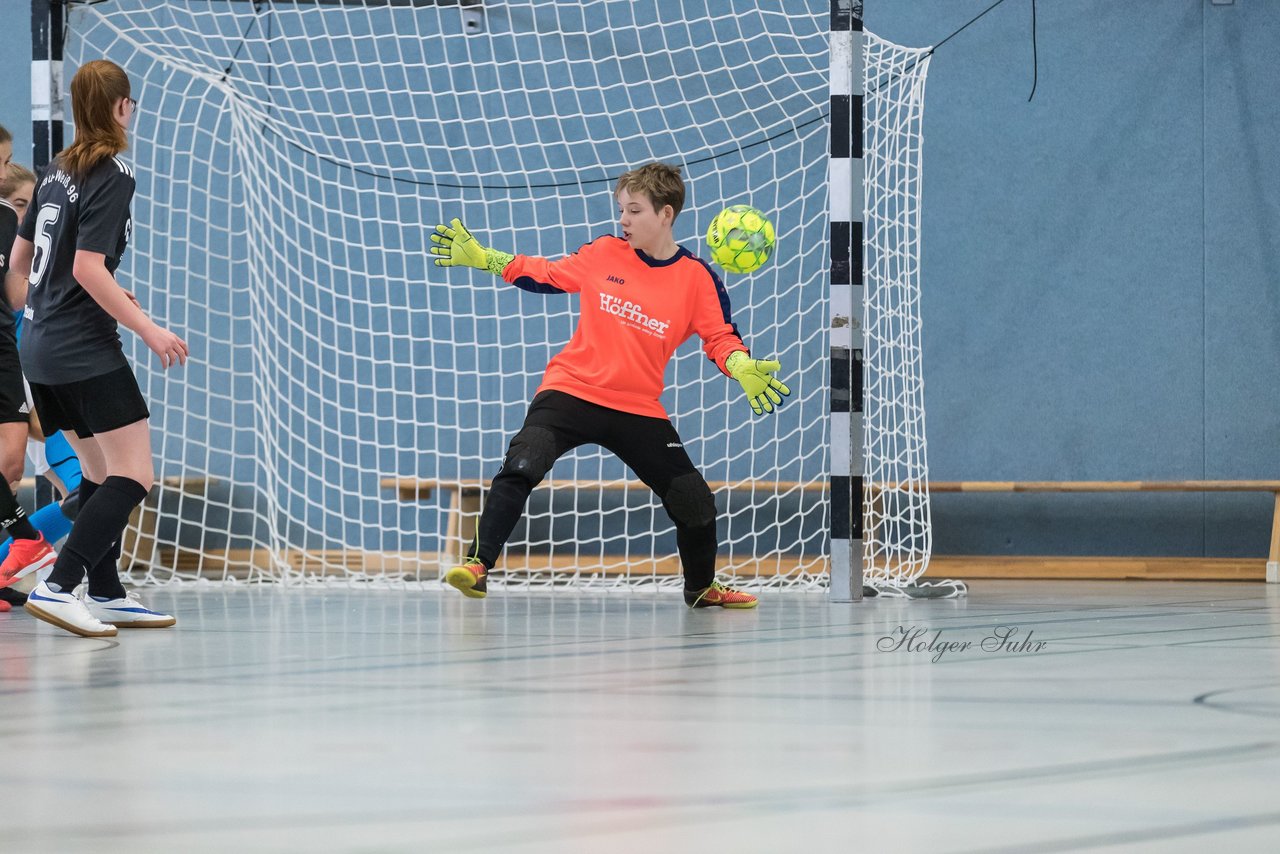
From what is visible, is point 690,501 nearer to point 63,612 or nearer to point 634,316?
point 634,316

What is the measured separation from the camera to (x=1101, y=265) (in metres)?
7.66

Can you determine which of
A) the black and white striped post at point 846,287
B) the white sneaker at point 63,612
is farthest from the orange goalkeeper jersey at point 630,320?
the white sneaker at point 63,612

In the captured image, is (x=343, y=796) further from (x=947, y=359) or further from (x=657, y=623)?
(x=947, y=359)

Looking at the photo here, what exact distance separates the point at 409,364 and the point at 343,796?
5993 millimetres

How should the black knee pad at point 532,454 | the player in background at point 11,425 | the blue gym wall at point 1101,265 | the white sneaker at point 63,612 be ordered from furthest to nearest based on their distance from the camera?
the blue gym wall at point 1101,265
the black knee pad at point 532,454
the player in background at point 11,425
the white sneaker at point 63,612

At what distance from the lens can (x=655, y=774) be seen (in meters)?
2.05

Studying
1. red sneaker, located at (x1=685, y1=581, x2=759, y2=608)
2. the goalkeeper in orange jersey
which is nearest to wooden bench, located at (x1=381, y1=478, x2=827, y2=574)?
red sneaker, located at (x1=685, y1=581, x2=759, y2=608)

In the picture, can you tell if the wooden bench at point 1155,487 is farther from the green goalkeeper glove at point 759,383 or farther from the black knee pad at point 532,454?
the black knee pad at point 532,454

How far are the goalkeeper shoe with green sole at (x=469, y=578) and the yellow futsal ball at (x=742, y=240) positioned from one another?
141 centimetres

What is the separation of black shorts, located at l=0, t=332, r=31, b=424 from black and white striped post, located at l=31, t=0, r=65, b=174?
1.09 meters

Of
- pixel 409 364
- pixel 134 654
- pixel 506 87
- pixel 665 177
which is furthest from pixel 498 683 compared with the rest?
pixel 506 87

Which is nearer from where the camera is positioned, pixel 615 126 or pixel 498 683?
pixel 498 683

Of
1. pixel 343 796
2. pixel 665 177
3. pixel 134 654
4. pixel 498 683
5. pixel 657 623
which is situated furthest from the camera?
pixel 665 177

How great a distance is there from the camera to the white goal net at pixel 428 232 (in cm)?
770
